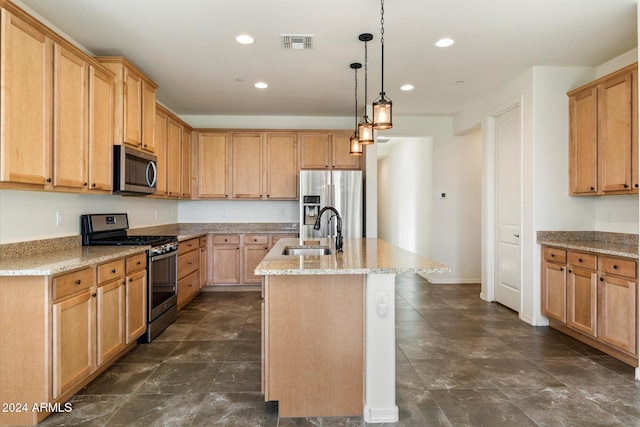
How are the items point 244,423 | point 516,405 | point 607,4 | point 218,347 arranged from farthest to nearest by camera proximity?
point 218,347 < point 607,4 < point 516,405 < point 244,423

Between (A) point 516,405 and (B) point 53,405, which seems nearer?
(B) point 53,405

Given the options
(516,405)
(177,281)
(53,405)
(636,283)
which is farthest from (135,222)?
(636,283)

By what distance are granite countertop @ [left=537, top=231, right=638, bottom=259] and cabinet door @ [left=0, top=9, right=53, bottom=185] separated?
4.22 m

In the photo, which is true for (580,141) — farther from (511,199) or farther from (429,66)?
(429,66)

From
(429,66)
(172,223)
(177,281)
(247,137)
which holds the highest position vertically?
(429,66)

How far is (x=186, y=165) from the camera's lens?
17.4ft

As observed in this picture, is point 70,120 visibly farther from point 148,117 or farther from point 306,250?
point 306,250

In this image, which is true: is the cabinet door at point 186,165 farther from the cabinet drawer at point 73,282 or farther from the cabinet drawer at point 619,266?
the cabinet drawer at point 619,266

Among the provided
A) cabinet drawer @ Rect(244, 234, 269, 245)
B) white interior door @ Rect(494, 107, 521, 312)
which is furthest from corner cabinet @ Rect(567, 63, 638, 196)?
cabinet drawer @ Rect(244, 234, 269, 245)

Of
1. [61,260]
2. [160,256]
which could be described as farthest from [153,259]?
[61,260]

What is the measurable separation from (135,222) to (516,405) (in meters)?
4.15

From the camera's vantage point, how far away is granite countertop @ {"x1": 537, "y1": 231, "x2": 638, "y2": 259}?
10.5 ft

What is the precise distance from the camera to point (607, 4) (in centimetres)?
264

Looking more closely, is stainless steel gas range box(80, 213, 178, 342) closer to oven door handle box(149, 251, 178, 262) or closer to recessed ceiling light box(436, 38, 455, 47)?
oven door handle box(149, 251, 178, 262)
